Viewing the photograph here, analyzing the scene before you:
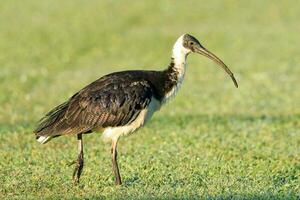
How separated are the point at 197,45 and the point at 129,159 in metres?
2.43

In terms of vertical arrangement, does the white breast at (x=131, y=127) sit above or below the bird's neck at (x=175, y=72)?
below

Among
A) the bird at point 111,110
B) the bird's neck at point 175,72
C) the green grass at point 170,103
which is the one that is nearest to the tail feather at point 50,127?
the bird at point 111,110

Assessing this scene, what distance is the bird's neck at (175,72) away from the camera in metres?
11.5

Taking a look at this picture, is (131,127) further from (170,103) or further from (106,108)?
(170,103)

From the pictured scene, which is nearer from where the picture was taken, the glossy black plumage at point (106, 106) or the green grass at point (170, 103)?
the glossy black plumage at point (106, 106)

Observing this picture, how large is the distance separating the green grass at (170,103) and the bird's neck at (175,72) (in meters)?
1.25

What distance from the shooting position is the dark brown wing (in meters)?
11.1

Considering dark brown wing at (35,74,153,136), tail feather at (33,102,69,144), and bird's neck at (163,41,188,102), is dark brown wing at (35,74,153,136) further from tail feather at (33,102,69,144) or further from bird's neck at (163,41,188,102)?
bird's neck at (163,41,188,102)

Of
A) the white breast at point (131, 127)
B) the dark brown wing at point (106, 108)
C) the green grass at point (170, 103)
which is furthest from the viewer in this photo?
the green grass at point (170, 103)

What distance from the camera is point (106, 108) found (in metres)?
11.1

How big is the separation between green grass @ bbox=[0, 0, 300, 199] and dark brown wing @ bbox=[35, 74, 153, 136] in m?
0.80

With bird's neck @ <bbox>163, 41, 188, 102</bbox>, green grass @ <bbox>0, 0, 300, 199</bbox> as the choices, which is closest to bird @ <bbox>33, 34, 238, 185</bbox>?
bird's neck @ <bbox>163, 41, 188, 102</bbox>

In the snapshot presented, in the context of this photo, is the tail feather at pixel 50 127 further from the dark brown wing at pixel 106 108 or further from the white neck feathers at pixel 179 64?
the white neck feathers at pixel 179 64

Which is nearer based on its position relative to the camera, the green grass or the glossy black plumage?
the glossy black plumage
